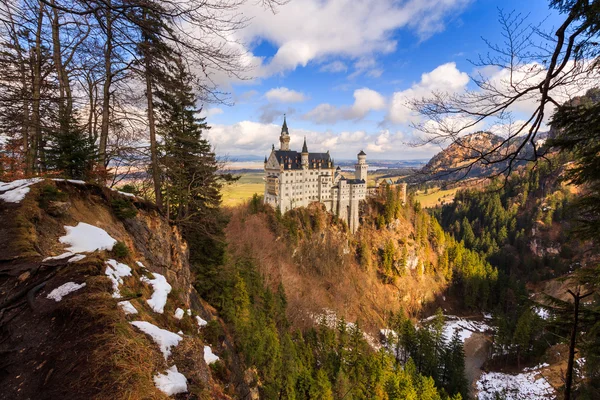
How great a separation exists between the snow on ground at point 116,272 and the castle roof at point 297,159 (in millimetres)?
50514

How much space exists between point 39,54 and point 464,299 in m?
83.1

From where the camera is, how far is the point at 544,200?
104 m

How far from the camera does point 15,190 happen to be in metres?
6.39

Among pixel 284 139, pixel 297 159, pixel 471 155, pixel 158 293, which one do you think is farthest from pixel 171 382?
pixel 284 139

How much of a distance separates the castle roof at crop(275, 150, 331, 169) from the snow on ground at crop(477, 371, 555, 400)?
4720 cm

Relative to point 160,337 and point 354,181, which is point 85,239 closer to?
point 160,337

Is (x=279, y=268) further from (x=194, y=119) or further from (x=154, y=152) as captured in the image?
(x=154, y=152)

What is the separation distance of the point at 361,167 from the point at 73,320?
67.0 metres

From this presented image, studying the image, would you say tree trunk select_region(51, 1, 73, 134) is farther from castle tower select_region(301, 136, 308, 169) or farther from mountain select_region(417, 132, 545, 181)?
castle tower select_region(301, 136, 308, 169)

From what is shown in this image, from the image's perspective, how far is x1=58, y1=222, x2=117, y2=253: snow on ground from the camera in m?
5.85

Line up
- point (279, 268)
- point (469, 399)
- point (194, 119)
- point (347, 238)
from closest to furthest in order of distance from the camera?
point (194, 119) → point (469, 399) → point (279, 268) → point (347, 238)

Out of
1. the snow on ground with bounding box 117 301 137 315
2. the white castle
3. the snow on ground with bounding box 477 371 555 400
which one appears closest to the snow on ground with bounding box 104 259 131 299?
the snow on ground with bounding box 117 301 137 315

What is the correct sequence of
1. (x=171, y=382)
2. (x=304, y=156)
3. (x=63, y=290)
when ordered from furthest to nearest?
(x=304, y=156) → (x=63, y=290) → (x=171, y=382)

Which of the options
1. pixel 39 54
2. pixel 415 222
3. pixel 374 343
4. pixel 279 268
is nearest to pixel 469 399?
pixel 374 343
